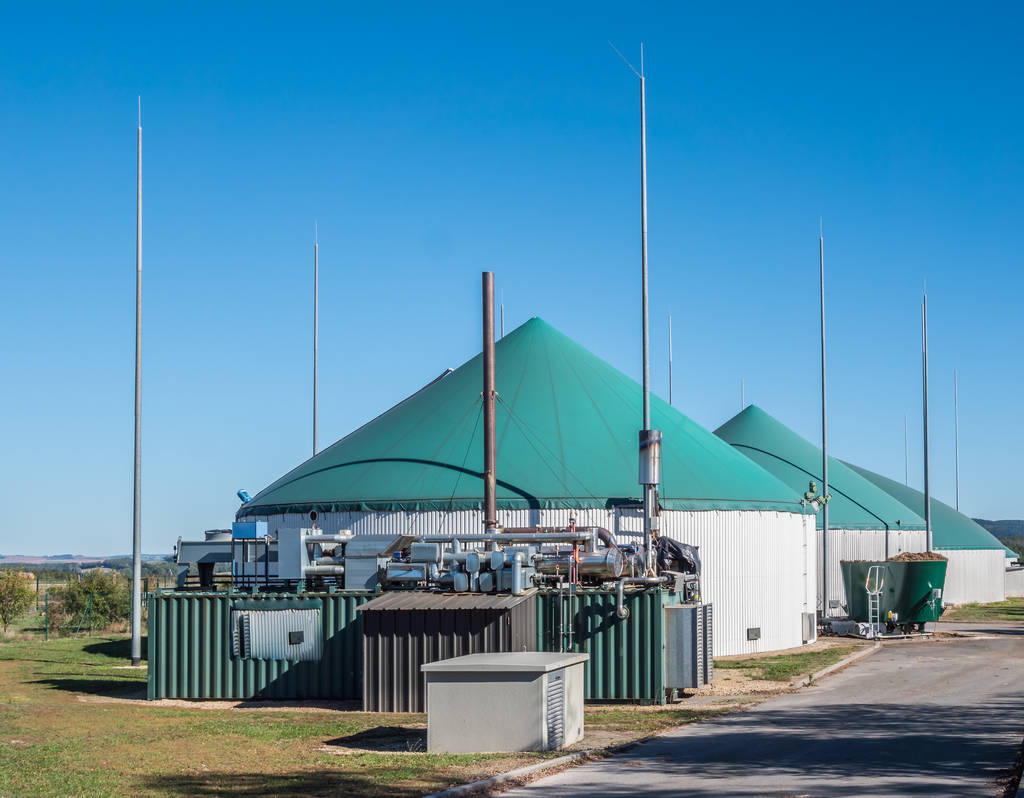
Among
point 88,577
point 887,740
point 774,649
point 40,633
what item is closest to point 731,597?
point 774,649

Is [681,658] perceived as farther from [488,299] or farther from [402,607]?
[488,299]

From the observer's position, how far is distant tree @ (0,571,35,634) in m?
54.2

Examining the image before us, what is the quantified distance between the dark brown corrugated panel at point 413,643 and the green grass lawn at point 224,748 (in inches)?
29.8

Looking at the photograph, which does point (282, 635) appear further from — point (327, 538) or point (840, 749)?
point (840, 749)

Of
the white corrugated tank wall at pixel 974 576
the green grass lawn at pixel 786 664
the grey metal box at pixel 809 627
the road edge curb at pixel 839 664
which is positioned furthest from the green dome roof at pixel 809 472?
the green grass lawn at pixel 786 664

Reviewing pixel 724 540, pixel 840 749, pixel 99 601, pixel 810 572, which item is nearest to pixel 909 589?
pixel 810 572

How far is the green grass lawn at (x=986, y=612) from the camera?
56.8 metres

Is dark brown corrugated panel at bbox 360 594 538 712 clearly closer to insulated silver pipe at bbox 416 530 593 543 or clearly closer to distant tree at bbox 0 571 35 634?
insulated silver pipe at bbox 416 530 593 543

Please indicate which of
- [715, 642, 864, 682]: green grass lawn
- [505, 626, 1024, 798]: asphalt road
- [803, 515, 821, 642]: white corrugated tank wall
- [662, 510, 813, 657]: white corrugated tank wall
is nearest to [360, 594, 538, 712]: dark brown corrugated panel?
[505, 626, 1024, 798]: asphalt road

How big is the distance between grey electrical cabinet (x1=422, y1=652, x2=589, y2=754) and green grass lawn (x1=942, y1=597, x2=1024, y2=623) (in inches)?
1631

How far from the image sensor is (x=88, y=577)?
62.7 metres

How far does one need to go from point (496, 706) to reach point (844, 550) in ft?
128

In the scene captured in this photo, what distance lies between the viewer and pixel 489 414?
111ft

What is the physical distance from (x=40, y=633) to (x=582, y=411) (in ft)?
89.0
